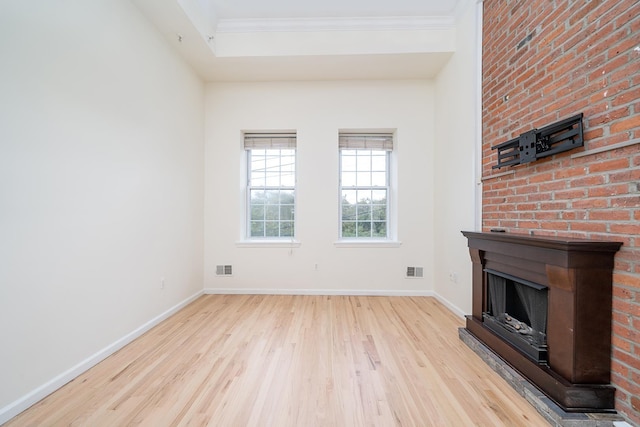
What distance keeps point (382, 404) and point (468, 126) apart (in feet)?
8.73

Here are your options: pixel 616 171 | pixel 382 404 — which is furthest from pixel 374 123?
pixel 382 404

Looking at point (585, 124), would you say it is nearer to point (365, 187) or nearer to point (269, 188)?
point (365, 187)

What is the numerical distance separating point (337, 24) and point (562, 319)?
3503 millimetres

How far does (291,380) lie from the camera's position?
5.75 ft

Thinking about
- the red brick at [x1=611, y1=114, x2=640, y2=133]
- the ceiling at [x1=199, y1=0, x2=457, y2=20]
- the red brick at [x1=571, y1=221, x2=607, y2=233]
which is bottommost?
the red brick at [x1=571, y1=221, x2=607, y2=233]

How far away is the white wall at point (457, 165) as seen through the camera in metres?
2.68

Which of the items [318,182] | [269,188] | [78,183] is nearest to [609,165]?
[318,182]

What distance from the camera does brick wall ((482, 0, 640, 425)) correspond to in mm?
1317

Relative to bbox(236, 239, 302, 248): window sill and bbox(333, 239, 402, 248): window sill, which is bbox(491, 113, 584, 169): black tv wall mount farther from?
bbox(236, 239, 302, 248): window sill

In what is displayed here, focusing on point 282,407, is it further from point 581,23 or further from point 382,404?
point 581,23

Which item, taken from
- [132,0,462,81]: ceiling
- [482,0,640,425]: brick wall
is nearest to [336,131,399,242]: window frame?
[132,0,462,81]: ceiling

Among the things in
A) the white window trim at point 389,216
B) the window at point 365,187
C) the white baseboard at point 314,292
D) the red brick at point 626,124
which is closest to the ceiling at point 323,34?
the white window trim at point 389,216

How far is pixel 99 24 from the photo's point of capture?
6.63ft

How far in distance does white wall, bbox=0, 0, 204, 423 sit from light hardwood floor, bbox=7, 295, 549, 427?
327mm
